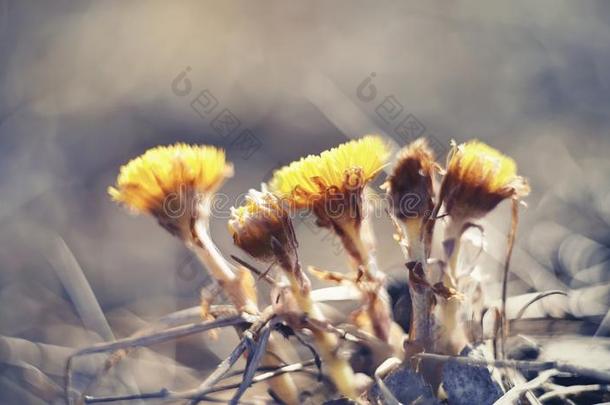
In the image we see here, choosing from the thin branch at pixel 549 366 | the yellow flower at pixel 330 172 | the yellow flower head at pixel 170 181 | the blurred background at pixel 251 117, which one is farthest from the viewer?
the blurred background at pixel 251 117

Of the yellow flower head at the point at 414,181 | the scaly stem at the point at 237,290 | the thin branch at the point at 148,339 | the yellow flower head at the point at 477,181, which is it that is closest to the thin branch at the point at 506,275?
the yellow flower head at the point at 477,181

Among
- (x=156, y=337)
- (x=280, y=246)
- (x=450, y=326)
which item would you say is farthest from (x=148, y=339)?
(x=450, y=326)

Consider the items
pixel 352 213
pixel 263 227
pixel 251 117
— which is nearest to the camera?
pixel 263 227

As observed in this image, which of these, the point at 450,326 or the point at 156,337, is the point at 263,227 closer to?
the point at 156,337

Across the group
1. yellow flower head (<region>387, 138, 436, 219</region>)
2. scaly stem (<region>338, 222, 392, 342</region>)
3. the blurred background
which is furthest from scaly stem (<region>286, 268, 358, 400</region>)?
the blurred background

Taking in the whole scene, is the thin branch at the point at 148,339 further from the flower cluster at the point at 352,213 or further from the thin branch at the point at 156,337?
the flower cluster at the point at 352,213

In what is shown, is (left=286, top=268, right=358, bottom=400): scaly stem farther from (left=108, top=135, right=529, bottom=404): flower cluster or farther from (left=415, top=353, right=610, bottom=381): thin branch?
(left=415, top=353, right=610, bottom=381): thin branch
